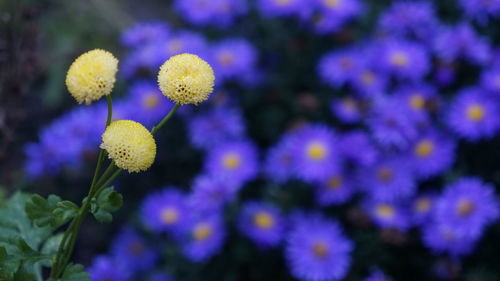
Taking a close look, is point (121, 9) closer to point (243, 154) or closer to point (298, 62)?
point (298, 62)

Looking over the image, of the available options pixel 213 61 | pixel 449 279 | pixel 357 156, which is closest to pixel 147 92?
pixel 213 61

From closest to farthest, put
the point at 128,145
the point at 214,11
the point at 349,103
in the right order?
1. the point at 128,145
2. the point at 349,103
3. the point at 214,11

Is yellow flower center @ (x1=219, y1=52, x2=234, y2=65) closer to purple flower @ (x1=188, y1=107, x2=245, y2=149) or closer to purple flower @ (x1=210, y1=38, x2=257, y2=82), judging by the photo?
purple flower @ (x1=210, y1=38, x2=257, y2=82)

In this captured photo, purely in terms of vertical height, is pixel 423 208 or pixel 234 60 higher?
pixel 234 60

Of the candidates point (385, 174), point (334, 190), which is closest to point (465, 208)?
point (385, 174)

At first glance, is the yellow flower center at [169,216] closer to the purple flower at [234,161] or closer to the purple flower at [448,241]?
the purple flower at [234,161]

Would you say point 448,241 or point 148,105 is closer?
point 448,241

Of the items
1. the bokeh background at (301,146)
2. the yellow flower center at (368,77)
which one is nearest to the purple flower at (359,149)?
the bokeh background at (301,146)

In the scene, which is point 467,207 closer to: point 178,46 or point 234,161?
point 234,161
